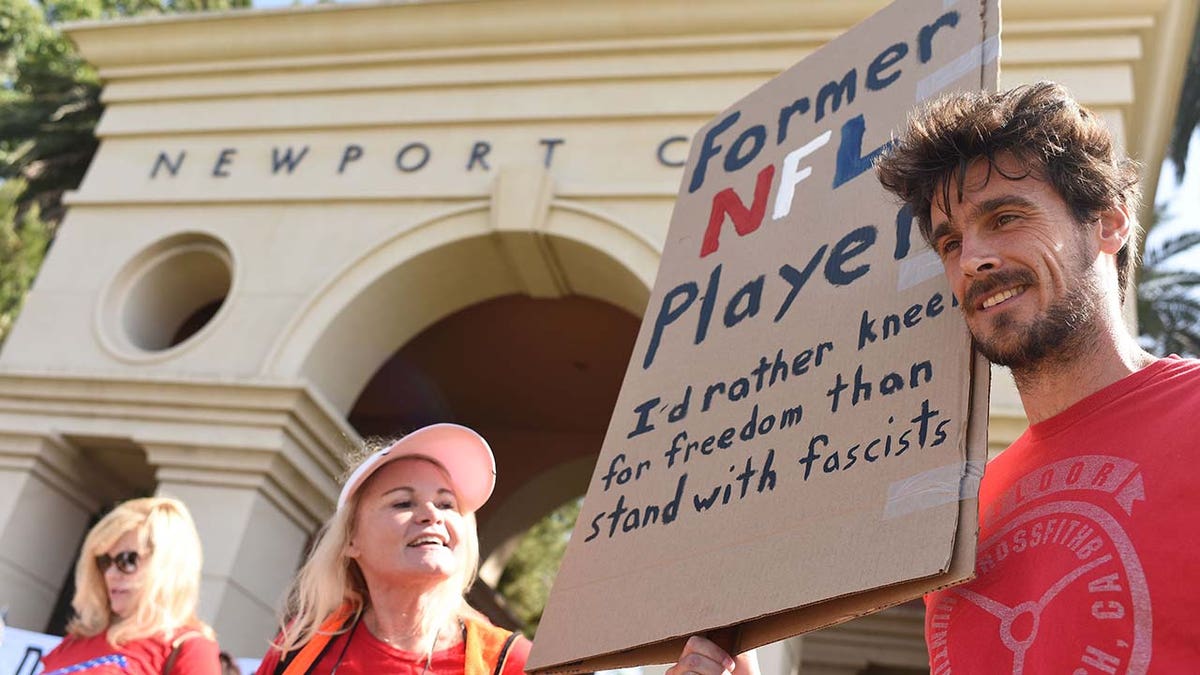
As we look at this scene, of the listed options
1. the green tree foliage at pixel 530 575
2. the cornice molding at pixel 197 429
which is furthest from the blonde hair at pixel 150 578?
the green tree foliage at pixel 530 575

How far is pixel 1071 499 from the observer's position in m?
1.70

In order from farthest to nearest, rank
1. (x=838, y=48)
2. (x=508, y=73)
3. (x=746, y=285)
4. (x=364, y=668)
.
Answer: (x=508, y=73), (x=364, y=668), (x=838, y=48), (x=746, y=285)

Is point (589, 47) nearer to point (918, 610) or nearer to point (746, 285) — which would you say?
point (918, 610)

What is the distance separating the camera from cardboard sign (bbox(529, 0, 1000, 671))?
1.73 meters

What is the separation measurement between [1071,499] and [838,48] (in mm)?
1252

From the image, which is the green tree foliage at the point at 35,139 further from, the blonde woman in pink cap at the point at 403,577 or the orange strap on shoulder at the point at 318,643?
the orange strap on shoulder at the point at 318,643

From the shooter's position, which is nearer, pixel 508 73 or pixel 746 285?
pixel 746 285

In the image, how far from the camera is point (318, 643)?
2.87m

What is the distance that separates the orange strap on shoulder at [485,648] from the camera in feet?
9.20

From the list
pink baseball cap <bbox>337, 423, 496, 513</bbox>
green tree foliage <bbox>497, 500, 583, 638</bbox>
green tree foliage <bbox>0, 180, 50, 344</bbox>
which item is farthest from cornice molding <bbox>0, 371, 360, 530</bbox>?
green tree foliage <bbox>497, 500, 583, 638</bbox>

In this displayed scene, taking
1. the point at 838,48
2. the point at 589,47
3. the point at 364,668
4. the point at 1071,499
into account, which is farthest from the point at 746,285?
the point at 589,47

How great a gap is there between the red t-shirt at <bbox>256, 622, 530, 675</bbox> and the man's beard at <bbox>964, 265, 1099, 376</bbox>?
150 centimetres

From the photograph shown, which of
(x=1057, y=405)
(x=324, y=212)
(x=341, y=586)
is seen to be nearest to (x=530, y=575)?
(x=324, y=212)

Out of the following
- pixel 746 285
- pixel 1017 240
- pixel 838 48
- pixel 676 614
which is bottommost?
pixel 676 614
